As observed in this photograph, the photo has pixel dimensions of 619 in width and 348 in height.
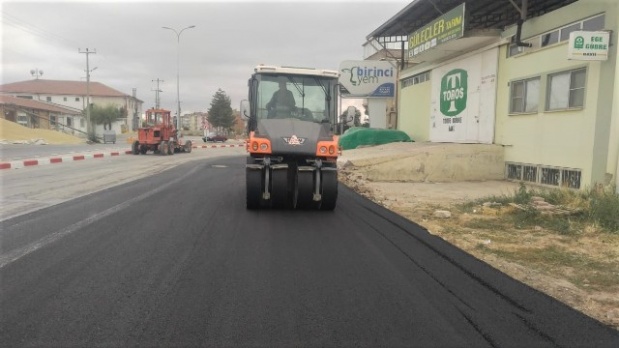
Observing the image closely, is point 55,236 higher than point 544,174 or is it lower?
lower

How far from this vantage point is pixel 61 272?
518cm

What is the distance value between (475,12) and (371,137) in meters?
7.85

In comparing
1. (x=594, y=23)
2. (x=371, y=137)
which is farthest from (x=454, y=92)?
(x=594, y=23)

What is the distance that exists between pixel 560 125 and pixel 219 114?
81.3 m

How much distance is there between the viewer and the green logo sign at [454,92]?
18531 mm

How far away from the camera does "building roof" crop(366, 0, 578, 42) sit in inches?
742

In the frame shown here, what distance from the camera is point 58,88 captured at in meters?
102

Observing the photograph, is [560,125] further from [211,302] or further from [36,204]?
[36,204]

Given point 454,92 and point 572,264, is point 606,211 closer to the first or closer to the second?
point 572,264

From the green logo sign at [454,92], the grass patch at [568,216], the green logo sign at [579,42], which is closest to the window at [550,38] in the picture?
the green logo sign at [579,42]

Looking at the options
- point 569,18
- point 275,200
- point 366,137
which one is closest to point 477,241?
point 275,200

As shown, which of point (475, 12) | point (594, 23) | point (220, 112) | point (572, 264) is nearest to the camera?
point (572, 264)

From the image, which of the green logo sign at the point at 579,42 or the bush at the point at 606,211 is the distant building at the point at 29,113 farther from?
the bush at the point at 606,211

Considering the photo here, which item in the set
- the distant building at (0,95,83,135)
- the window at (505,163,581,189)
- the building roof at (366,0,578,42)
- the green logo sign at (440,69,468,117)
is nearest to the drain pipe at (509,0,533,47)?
the building roof at (366,0,578,42)
